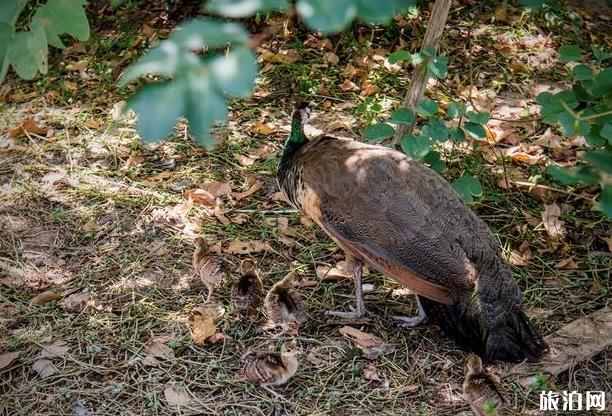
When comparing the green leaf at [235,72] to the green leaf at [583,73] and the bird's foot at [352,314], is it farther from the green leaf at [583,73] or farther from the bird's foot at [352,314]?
the bird's foot at [352,314]

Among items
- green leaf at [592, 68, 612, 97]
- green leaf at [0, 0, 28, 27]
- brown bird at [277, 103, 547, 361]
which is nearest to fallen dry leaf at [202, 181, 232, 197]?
brown bird at [277, 103, 547, 361]

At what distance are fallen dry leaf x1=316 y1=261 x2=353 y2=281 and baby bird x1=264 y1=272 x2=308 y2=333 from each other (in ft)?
1.37

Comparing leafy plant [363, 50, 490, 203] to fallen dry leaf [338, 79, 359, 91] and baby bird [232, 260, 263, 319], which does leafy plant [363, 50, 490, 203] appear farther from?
fallen dry leaf [338, 79, 359, 91]

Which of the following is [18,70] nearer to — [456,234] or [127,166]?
[456,234]

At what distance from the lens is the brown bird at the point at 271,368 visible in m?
3.20

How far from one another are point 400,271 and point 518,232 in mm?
1205

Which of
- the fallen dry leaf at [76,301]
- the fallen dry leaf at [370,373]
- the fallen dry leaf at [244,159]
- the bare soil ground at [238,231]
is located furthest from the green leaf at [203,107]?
the fallen dry leaf at [244,159]

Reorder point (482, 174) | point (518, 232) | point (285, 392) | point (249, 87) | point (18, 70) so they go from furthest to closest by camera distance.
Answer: point (482, 174)
point (518, 232)
point (285, 392)
point (18, 70)
point (249, 87)

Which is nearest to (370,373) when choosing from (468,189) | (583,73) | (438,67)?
(468,189)

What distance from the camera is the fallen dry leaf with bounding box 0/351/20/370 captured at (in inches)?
131

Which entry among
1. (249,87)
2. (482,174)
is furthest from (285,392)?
(249,87)

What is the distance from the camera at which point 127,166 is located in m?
4.75

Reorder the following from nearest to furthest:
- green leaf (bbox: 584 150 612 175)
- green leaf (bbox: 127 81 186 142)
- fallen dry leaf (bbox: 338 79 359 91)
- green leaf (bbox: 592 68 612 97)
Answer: green leaf (bbox: 127 81 186 142), green leaf (bbox: 584 150 612 175), green leaf (bbox: 592 68 612 97), fallen dry leaf (bbox: 338 79 359 91)

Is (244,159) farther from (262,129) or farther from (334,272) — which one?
(334,272)
